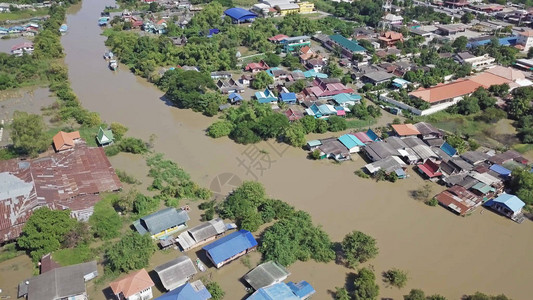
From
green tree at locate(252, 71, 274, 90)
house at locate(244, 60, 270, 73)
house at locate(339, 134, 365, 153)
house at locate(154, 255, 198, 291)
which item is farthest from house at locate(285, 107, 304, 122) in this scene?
house at locate(154, 255, 198, 291)

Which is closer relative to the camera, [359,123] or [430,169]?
[430,169]

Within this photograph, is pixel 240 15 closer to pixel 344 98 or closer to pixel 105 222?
pixel 344 98

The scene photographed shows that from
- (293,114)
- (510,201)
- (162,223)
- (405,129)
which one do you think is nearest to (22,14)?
(293,114)

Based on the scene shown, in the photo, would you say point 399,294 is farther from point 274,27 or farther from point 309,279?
point 274,27

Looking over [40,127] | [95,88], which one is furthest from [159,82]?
[40,127]

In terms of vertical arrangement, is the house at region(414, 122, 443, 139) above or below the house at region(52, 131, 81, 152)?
below

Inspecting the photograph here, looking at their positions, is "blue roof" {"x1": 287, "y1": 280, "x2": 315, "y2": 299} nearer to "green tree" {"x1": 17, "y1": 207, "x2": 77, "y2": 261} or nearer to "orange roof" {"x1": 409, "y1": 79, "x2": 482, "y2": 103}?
"green tree" {"x1": 17, "y1": 207, "x2": 77, "y2": 261}
